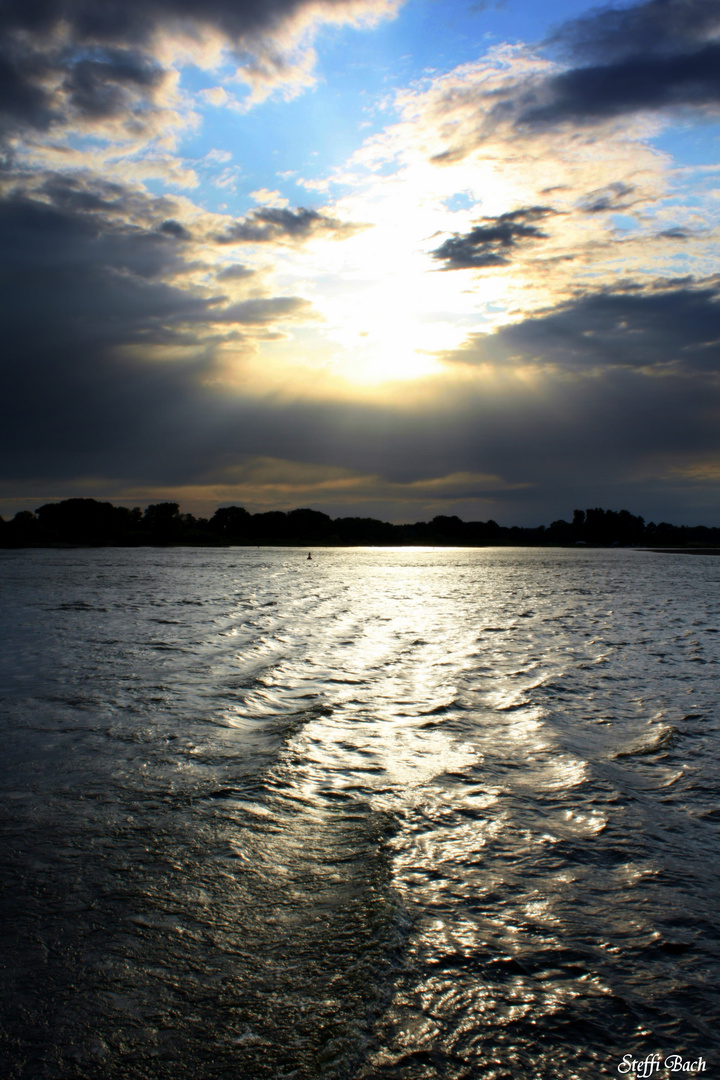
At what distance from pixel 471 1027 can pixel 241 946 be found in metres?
2.13

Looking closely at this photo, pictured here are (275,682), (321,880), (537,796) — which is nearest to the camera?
(321,880)

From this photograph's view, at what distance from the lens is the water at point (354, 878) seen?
4.89 meters

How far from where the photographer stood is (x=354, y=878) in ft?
23.9

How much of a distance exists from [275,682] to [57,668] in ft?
22.6

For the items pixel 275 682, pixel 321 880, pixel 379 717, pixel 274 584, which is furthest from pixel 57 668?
pixel 274 584

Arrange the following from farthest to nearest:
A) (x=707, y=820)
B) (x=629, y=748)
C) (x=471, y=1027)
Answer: (x=629, y=748), (x=707, y=820), (x=471, y=1027)

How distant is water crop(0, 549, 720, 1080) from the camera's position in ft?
16.0

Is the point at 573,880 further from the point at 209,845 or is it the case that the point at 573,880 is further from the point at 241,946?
the point at 209,845

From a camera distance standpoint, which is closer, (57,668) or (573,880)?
(573,880)

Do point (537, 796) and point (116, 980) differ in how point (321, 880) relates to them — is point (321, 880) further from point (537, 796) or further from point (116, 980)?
point (537, 796)

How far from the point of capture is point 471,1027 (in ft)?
16.5

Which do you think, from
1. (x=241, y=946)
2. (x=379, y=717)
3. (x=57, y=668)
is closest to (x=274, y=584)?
(x=57, y=668)

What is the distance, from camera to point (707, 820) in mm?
9141

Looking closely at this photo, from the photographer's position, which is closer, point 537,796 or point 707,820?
point 707,820
